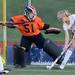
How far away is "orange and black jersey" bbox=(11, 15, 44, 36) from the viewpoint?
12.8m

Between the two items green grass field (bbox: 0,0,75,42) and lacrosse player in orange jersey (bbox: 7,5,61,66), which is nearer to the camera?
lacrosse player in orange jersey (bbox: 7,5,61,66)

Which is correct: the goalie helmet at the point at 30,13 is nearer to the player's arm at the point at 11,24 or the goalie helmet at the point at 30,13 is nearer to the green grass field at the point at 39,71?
the player's arm at the point at 11,24

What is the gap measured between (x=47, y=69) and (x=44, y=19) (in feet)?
5.63

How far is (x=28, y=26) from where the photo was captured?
41.9 ft

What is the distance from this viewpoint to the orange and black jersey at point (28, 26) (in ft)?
41.9

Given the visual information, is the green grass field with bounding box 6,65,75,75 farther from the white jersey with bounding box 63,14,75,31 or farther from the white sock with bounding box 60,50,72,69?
the white jersey with bounding box 63,14,75,31

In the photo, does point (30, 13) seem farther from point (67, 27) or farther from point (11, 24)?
point (67, 27)

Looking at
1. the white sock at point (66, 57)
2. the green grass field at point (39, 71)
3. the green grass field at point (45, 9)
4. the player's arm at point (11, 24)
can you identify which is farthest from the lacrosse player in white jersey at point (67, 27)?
the green grass field at point (45, 9)

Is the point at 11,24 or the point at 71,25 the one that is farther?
the point at 11,24

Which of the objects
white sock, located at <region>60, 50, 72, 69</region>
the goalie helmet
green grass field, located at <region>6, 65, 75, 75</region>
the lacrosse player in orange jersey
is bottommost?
green grass field, located at <region>6, 65, 75, 75</region>

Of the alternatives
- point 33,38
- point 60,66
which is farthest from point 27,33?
point 60,66

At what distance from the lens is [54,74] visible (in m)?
11.7

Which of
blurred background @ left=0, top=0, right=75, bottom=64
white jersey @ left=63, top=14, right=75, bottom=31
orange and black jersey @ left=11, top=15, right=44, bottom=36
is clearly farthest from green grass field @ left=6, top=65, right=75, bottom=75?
blurred background @ left=0, top=0, right=75, bottom=64

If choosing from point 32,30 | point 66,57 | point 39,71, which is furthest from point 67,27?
point 39,71
